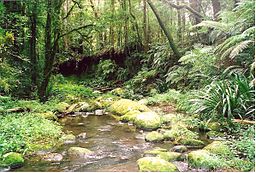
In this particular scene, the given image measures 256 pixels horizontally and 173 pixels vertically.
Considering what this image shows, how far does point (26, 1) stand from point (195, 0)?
8.10 meters

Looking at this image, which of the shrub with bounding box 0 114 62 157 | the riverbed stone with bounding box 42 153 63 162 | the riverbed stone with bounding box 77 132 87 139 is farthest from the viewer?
the riverbed stone with bounding box 77 132 87 139

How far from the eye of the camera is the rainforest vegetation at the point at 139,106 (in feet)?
17.3

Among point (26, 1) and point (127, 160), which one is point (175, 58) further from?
point (127, 160)

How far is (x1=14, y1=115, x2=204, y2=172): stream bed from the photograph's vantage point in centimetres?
506

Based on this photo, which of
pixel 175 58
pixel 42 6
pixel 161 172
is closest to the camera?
pixel 161 172

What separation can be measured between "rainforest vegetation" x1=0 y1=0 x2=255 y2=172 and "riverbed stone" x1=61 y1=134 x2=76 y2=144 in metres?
0.02

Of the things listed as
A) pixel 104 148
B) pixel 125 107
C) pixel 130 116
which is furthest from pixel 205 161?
pixel 125 107

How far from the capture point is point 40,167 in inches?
200

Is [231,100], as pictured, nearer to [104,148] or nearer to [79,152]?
[104,148]

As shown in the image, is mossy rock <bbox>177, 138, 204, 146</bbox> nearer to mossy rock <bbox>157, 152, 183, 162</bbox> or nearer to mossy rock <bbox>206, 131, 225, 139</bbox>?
mossy rock <bbox>206, 131, 225, 139</bbox>

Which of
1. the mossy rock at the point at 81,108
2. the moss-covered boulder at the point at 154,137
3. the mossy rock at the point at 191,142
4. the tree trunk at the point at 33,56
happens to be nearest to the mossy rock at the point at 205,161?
the mossy rock at the point at 191,142

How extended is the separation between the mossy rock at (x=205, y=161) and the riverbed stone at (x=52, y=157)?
7.31 feet

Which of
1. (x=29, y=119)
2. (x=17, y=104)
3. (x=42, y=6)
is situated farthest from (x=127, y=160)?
(x=42, y=6)

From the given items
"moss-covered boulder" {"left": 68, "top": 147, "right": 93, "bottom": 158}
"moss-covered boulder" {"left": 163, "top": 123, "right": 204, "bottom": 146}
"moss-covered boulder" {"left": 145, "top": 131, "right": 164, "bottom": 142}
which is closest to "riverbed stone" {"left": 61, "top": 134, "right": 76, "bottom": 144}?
"moss-covered boulder" {"left": 68, "top": 147, "right": 93, "bottom": 158}
